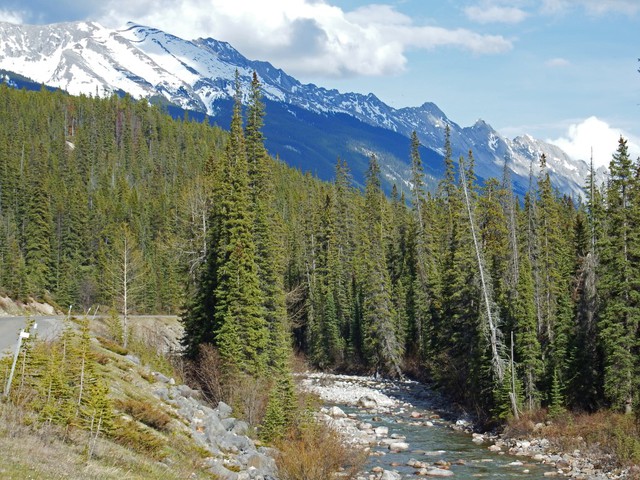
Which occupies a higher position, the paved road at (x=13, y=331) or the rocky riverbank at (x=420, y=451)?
the paved road at (x=13, y=331)

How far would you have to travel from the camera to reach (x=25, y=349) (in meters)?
17.1

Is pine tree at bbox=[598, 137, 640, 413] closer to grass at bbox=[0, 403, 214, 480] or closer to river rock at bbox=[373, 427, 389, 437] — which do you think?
river rock at bbox=[373, 427, 389, 437]

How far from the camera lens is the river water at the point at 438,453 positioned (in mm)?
30516

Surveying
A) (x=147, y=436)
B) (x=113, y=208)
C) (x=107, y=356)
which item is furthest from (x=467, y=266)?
(x=113, y=208)

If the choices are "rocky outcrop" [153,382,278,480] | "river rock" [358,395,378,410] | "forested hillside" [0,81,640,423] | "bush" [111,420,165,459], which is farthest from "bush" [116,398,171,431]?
"river rock" [358,395,378,410]

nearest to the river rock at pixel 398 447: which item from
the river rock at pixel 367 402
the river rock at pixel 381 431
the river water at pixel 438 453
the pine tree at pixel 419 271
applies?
the river water at pixel 438 453

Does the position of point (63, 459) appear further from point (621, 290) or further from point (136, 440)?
point (621, 290)

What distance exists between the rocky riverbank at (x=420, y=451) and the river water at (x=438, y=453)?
49 millimetres

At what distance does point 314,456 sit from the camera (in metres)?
21.7

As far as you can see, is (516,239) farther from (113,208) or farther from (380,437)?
(113,208)

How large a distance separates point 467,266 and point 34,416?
117ft

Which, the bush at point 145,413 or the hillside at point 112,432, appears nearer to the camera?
the hillside at point 112,432

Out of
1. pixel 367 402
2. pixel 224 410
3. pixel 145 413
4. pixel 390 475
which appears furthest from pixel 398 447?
pixel 145 413

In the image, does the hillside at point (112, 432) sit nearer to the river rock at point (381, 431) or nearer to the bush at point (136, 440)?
the bush at point (136, 440)
